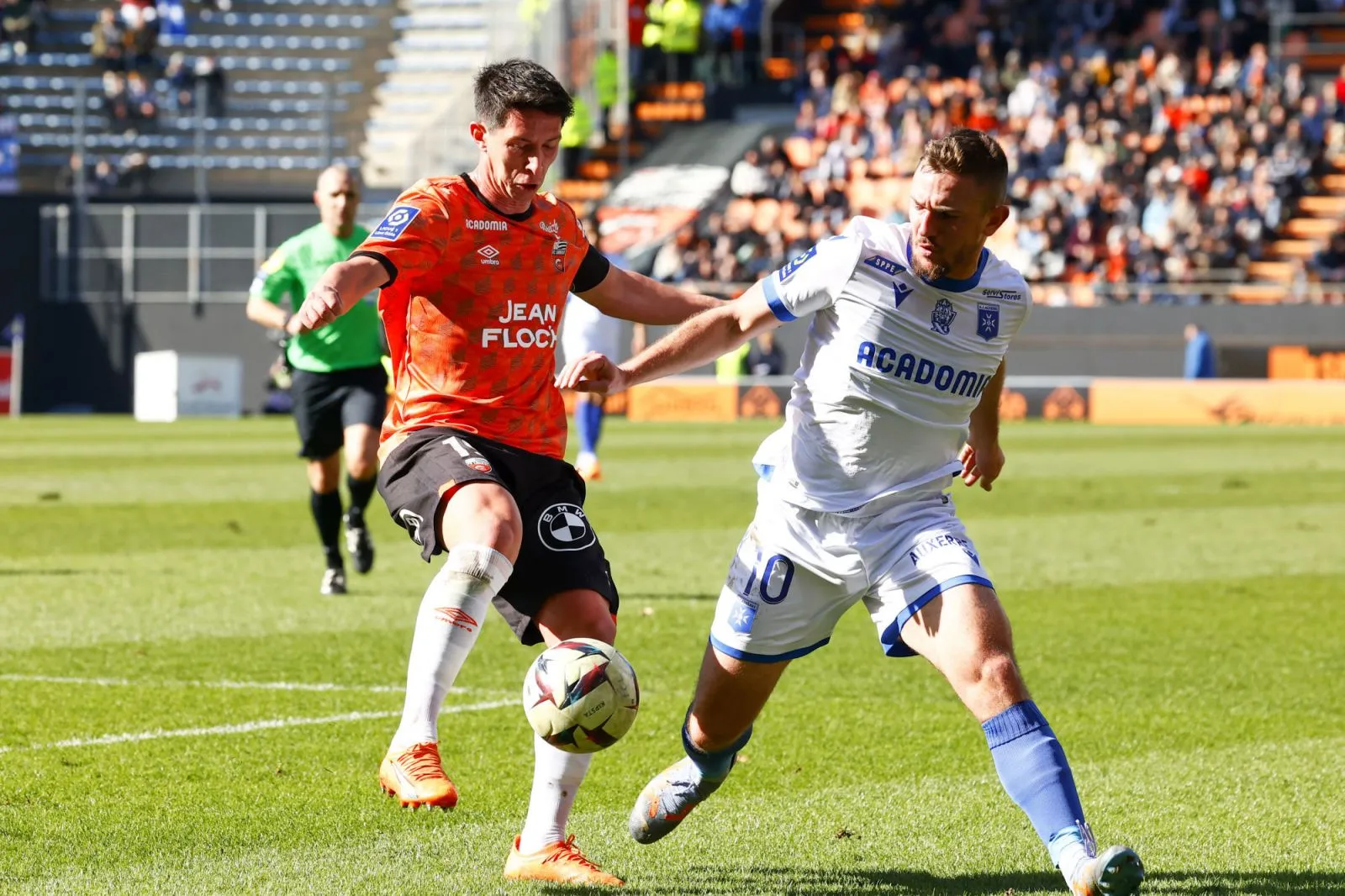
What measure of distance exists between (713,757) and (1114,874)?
4.02 feet

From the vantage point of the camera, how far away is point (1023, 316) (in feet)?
15.3

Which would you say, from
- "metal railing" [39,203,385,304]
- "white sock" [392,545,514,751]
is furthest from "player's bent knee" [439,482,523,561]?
"metal railing" [39,203,385,304]

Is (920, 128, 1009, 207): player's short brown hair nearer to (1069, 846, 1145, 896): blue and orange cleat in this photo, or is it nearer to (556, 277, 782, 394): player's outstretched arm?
(556, 277, 782, 394): player's outstretched arm

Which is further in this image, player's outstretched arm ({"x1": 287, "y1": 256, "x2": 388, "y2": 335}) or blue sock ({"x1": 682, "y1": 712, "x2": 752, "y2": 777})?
blue sock ({"x1": 682, "y1": 712, "x2": 752, "y2": 777})

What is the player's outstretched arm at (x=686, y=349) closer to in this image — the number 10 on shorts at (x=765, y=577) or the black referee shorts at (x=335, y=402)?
the number 10 on shorts at (x=765, y=577)

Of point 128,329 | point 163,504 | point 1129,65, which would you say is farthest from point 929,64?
point 163,504

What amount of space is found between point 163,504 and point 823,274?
12.0 m

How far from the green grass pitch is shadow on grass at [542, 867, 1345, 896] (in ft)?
0.04

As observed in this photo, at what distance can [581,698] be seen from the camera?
175 inches

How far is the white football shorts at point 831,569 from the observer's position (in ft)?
14.5

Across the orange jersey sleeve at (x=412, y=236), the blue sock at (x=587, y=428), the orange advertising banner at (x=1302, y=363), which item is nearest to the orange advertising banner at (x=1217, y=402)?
the orange advertising banner at (x=1302, y=363)

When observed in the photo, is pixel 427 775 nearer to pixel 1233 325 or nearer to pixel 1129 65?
pixel 1233 325

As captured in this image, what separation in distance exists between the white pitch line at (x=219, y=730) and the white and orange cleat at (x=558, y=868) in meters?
2.07

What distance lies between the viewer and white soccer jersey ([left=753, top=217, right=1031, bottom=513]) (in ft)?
14.9
